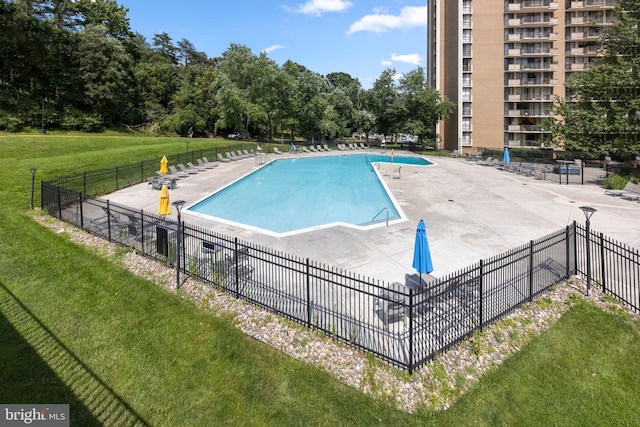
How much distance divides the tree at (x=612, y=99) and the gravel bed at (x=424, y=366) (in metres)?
21.1

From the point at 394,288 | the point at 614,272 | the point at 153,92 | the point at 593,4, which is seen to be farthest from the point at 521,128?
the point at 153,92

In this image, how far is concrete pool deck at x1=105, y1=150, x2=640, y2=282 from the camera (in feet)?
33.4

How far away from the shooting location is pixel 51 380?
5.63 metres

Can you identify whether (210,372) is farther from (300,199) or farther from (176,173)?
(176,173)

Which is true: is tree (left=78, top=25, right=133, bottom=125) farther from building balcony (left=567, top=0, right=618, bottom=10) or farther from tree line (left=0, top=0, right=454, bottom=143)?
building balcony (left=567, top=0, right=618, bottom=10)

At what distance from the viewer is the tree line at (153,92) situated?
147 feet

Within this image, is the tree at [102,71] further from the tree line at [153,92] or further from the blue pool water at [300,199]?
the blue pool water at [300,199]

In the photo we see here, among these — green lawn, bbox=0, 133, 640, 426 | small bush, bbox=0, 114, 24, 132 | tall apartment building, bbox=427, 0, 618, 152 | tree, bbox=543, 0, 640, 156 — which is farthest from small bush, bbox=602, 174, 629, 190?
small bush, bbox=0, 114, 24, 132

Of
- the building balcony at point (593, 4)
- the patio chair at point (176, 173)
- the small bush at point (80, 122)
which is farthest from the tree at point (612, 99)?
the small bush at point (80, 122)

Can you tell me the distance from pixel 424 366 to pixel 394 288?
1637mm

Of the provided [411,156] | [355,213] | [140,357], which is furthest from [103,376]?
[411,156]

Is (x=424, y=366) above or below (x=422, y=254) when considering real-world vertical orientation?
below

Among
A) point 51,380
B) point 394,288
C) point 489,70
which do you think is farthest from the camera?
point 489,70

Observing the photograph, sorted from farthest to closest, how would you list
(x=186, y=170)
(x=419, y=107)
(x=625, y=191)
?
1. (x=419, y=107)
2. (x=186, y=170)
3. (x=625, y=191)
